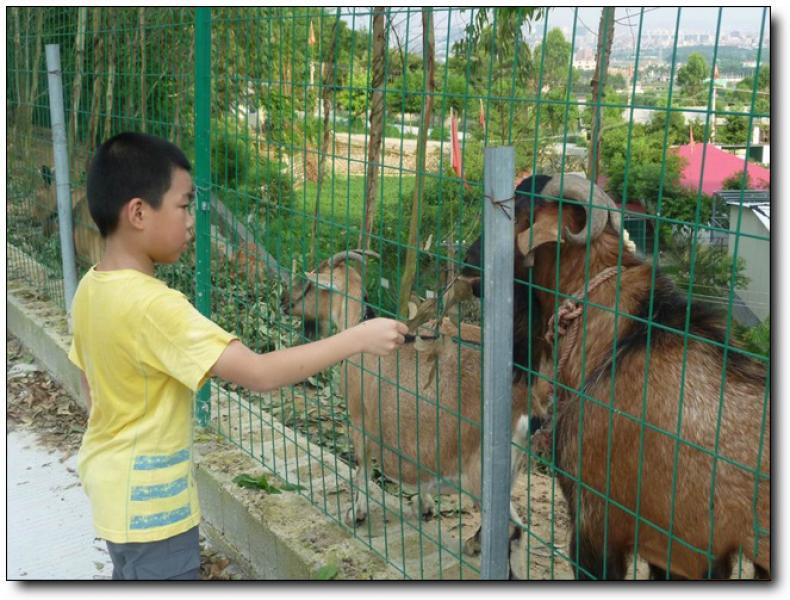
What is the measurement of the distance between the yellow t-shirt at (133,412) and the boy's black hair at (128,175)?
21 cm

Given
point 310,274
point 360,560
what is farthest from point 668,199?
point 360,560

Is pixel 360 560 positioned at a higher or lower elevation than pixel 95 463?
lower

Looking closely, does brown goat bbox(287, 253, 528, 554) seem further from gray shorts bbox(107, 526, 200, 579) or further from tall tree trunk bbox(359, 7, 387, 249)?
gray shorts bbox(107, 526, 200, 579)

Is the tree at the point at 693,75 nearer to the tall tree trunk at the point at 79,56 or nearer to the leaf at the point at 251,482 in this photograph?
the leaf at the point at 251,482

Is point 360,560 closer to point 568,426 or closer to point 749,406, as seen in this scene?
point 568,426

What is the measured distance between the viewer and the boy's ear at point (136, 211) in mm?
2652

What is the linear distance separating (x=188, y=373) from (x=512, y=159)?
112 cm

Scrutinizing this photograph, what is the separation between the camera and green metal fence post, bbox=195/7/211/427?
4668 millimetres

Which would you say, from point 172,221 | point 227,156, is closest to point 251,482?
point 227,156

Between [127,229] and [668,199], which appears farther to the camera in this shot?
[668,199]

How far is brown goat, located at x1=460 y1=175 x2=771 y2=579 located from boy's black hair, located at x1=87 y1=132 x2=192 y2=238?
114 cm

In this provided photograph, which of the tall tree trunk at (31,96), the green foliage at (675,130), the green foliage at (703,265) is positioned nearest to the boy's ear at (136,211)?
the green foliage at (703,265)

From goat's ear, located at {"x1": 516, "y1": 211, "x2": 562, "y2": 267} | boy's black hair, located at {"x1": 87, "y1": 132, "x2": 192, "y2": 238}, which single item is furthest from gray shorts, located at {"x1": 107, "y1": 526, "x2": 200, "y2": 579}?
goat's ear, located at {"x1": 516, "y1": 211, "x2": 562, "y2": 267}

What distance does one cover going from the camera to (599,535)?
319 cm
